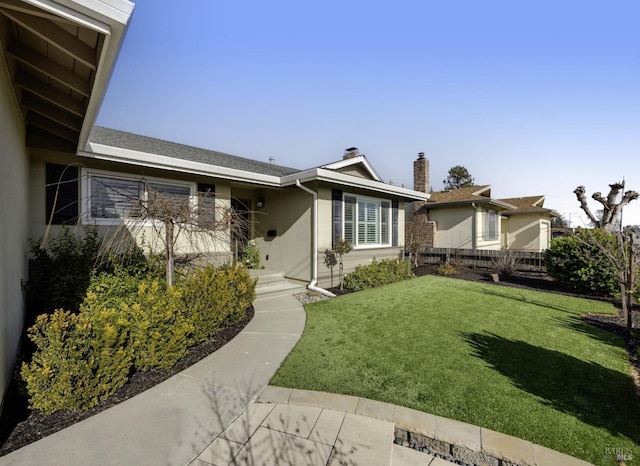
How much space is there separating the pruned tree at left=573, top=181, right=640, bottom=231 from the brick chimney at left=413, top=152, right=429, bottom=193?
6.88m

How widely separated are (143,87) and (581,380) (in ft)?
39.9

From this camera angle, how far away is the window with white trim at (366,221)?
31.8ft

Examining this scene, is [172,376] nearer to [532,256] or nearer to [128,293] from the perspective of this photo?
[128,293]

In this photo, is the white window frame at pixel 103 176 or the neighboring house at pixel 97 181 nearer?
the neighboring house at pixel 97 181

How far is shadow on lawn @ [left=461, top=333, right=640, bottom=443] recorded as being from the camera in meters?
2.76

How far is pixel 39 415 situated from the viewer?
2.73 meters

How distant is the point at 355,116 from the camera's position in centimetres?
1280

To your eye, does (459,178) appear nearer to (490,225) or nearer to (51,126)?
(490,225)

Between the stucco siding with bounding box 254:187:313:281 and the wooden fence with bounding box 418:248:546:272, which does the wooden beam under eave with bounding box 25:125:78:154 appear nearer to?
the stucco siding with bounding box 254:187:313:281

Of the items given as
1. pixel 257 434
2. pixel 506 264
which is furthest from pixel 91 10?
pixel 506 264

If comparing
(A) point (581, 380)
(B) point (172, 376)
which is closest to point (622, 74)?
(A) point (581, 380)

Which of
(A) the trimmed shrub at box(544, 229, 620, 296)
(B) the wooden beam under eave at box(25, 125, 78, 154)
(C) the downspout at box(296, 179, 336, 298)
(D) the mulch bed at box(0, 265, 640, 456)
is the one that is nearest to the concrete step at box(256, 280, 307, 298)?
(C) the downspout at box(296, 179, 336, 298)

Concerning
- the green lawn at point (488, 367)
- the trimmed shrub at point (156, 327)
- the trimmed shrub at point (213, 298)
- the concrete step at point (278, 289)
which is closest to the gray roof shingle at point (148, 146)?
the concrete step at point (278, 289)

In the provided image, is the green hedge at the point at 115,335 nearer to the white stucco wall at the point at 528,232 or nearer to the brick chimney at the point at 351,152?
the brick chimney at the point at 351,152
